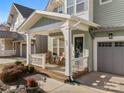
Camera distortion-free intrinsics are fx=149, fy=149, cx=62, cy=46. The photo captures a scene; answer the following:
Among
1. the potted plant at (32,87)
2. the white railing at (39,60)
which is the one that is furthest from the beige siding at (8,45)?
the potted plant at (32,87)

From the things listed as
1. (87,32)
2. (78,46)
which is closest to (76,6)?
(87,32)

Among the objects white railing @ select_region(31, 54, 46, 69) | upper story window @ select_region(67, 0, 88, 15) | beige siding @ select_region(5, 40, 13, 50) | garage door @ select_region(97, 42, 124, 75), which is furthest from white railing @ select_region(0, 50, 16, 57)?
garage door @ select_region(97, 42, 124, 75)

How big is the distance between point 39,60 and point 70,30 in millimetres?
4252

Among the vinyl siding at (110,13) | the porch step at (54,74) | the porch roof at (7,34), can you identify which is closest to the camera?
the porch step at (54,74)

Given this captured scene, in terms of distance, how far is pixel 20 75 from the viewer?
10211 mm

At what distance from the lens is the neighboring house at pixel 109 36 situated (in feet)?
32.4

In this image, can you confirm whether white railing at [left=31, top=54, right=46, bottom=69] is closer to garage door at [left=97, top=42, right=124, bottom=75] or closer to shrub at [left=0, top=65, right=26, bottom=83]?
shrub at [left=0, top=65, right=26, bottom=83]

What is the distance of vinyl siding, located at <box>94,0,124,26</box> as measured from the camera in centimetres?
1001

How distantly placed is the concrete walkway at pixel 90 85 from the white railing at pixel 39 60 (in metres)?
1.90

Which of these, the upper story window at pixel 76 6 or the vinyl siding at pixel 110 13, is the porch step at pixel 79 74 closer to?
the vinyl siding at pixel 110 13

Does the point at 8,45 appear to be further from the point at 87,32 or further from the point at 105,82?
the point at 105,82

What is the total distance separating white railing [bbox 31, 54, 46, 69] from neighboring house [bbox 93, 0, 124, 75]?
3895 mm

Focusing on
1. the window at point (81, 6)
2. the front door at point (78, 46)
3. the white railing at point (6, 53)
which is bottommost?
the white railing at point (6, 53)

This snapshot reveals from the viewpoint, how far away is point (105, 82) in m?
8.54
